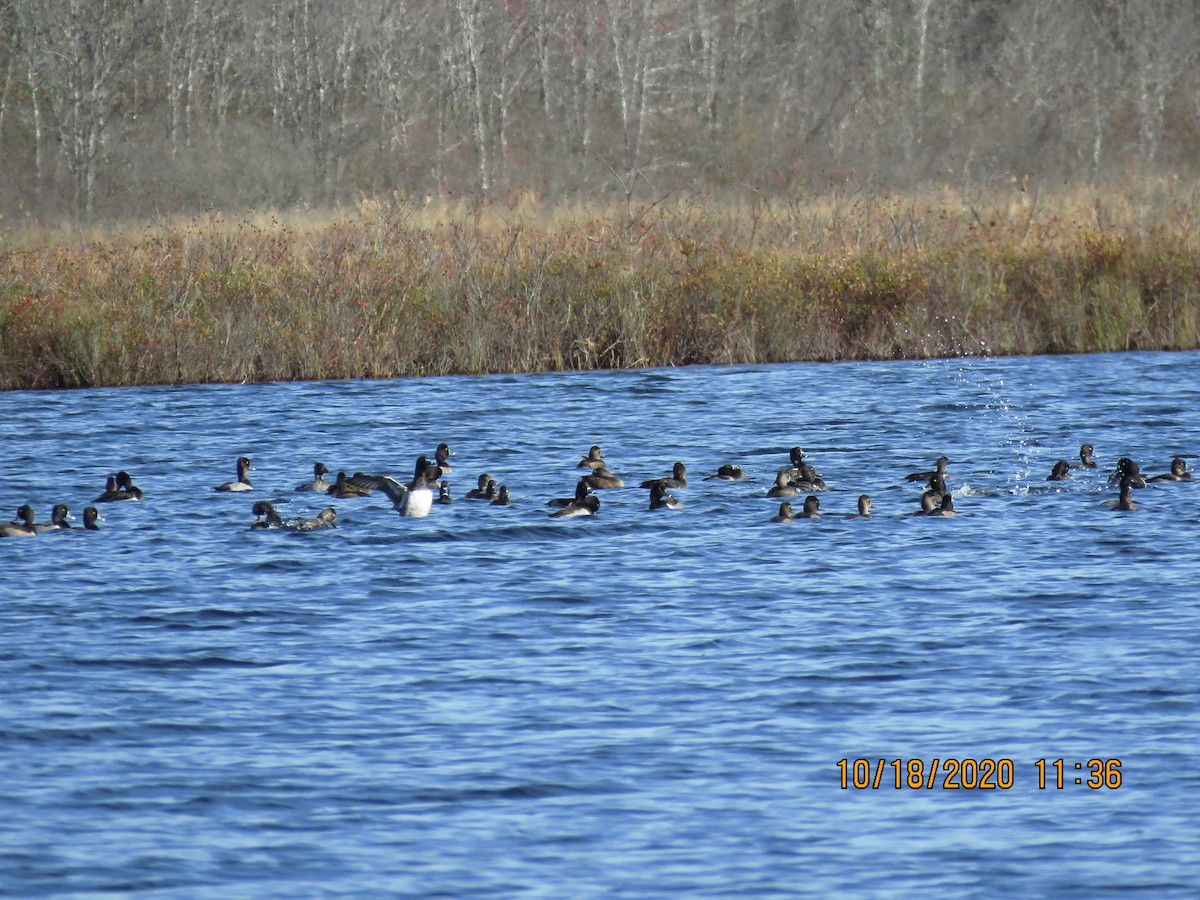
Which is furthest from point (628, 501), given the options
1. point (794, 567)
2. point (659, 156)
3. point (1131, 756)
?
point (659, 156)

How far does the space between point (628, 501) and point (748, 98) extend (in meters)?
36.0

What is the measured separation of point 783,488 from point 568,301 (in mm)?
9101

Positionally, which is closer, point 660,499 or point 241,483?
point 660,499

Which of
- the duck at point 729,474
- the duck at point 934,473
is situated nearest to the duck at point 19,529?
the duck at point 729,474

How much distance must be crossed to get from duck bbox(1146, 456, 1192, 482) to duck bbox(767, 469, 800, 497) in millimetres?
3190

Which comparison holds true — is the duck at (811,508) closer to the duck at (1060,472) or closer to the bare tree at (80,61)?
the duck at (1060,472)

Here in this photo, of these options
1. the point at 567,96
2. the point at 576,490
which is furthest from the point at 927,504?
the point at 567,96

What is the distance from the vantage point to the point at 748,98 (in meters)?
51.1

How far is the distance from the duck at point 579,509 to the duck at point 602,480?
747 mm

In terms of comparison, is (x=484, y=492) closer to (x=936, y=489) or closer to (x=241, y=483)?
(x=241, y=483)

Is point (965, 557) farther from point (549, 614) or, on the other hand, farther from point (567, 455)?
point (567, 455)

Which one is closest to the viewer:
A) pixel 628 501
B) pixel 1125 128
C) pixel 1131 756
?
pixel 1131 756

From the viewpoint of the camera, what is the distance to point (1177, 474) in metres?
16.9

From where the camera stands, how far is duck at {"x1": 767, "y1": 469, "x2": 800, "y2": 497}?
1667 cm
